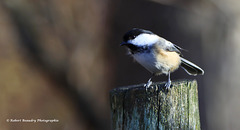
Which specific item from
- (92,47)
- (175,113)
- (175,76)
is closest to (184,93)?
(175,113)

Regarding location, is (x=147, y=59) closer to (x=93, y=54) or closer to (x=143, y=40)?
(x=143, y=40)

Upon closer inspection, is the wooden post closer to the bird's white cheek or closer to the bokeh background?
the bird's white cheek

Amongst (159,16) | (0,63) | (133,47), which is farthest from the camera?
(0,63)

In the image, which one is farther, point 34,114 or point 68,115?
point 68,115

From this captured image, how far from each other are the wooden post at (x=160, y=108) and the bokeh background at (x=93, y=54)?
109 inches

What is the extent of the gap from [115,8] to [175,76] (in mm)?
2352

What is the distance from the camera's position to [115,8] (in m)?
6.66

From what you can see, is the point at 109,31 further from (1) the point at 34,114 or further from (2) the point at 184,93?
(2) the point at 184,93

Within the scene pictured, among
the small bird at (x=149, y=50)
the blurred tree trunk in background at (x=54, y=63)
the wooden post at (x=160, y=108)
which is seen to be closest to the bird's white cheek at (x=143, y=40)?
the small bird at (x=149, y=50)

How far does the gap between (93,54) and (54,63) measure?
0.91m

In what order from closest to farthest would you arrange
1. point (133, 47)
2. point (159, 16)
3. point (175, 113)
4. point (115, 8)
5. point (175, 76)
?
1. point (175, 113)
2. point (133, 47)
3. point (175, 76)
4. point (159, 16)
5. point (115, 8)

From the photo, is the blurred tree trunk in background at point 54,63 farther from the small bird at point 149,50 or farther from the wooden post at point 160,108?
the wooden post at point 160,108

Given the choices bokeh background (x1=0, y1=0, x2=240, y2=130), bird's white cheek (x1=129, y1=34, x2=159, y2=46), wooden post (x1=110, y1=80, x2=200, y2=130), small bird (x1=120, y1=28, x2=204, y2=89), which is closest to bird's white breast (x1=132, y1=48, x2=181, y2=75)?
small bird (x1=120, y1=28, x2=204, y2=89)

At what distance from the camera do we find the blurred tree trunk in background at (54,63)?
6180 millimetres
